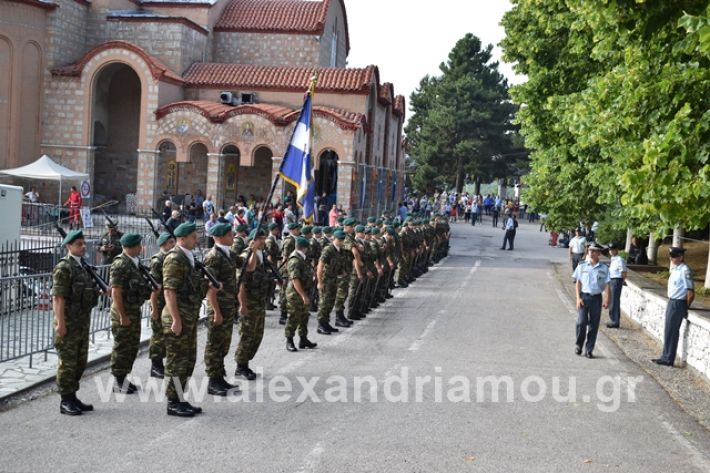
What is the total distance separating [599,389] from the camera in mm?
10969

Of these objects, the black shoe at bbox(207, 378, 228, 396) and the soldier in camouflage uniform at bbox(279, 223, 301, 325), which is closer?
the black shoe at bbox(207, 378, 228, 396)

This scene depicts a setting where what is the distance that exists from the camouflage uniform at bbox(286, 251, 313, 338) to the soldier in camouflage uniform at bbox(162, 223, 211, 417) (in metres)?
3.43

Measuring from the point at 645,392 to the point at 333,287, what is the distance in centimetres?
543

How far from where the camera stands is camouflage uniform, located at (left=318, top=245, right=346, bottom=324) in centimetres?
1431

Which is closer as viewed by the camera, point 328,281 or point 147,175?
point 328,281

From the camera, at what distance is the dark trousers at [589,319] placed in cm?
1327

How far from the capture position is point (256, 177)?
3819 centimetres

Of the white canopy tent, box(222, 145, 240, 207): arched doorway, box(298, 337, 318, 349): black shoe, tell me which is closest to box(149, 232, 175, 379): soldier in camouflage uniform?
box(298, 337, 318, 349): black shoe

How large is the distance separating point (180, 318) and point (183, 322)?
0.09 m

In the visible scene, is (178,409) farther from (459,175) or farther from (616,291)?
(459,175)

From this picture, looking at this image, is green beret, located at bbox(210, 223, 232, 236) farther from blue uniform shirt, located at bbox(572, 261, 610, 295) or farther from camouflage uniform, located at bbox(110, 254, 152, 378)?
blue uniform shirt, located at bbox(572, 261, 610, 295)

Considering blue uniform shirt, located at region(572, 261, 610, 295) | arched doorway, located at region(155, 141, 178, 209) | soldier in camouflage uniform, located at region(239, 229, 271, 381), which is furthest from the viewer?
arched doorway, located at region(155, 141, 178, 209)

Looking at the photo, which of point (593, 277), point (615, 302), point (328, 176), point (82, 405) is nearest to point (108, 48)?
point (328, 176)

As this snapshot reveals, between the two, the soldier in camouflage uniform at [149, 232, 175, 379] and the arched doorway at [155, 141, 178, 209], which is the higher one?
the arched doorway at [155, 141, 178, 209]
